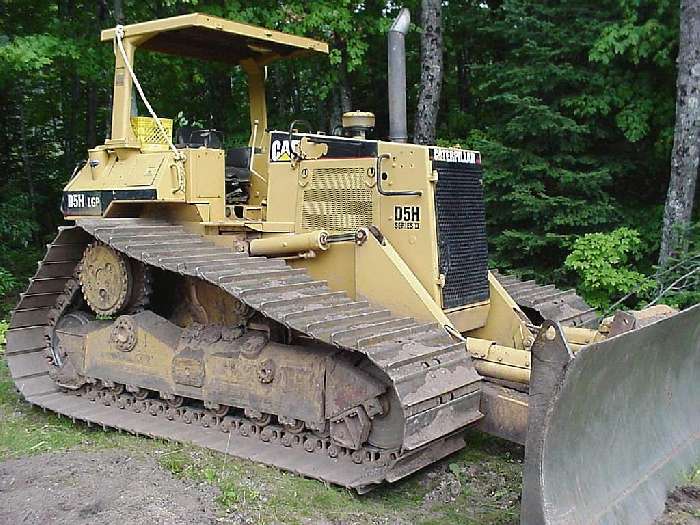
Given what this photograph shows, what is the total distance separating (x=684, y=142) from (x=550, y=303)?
3817mm

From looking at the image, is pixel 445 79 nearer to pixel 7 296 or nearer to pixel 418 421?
pixel 7 296

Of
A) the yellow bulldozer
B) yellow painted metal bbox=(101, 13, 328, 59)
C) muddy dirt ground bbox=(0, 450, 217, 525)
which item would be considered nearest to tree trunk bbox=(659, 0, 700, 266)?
the yellow bulldozer

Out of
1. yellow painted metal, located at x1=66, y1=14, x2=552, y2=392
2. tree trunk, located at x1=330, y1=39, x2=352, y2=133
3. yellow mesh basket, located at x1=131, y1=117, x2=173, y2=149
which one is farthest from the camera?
tree trunk, located at x1=330, y1=39, x2=352, y2=133

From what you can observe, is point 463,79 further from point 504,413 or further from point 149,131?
point 504,413

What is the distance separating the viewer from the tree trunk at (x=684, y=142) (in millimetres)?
9312

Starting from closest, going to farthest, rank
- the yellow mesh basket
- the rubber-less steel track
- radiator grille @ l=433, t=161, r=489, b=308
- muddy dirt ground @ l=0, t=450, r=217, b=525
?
muddy dirt ground @ l=0, t=450, r=217, b=525, the rubber-less steel track, radiator grille @ l=433, t=161, r=489, b=308, the yellow mesh basket

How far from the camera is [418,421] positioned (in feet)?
15.0

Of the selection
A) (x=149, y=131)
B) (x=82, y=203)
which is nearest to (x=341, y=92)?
(x=149, y=131)

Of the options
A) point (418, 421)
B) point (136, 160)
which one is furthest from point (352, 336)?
→ point (136, 160)

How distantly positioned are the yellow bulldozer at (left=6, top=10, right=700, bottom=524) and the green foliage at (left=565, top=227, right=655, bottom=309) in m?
2.57

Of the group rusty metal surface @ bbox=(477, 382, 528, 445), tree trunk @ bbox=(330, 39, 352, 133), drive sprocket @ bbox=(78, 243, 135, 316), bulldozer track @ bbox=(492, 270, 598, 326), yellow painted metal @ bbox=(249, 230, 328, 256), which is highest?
tree trunk @ bbox=(330, 39, 352, 133)

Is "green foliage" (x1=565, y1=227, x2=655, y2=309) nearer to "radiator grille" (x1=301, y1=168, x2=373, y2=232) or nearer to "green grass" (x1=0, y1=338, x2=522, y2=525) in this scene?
"green grass" (x1=0, y1=338, x2=522, y2=525)

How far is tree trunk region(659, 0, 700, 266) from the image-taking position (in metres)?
9.31

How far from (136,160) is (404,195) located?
2.38 m
